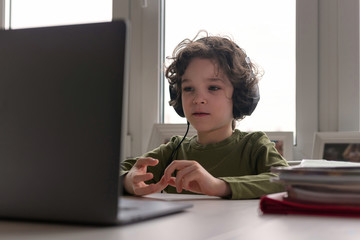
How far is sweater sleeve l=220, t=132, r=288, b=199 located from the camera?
1.08 metres

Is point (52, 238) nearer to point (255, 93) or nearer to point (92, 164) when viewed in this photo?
point (92, 164)

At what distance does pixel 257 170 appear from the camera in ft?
4.63

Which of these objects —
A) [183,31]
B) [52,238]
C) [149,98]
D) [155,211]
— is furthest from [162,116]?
[52,238]

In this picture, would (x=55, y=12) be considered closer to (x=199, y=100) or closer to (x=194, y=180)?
(x=199, y=100)

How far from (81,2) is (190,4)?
24.8 inches

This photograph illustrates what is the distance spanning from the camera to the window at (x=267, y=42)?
214cm

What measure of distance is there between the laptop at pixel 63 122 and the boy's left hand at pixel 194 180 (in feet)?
1.28

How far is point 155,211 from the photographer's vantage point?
69cm

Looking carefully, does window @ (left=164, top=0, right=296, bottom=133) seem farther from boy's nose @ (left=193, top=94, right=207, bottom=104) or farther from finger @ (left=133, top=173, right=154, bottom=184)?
finger @ (left=133, top=173, right=154, bottom=184)

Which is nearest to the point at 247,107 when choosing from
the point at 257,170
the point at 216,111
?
the point at 216,111

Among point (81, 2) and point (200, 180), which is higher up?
point (81, 2)

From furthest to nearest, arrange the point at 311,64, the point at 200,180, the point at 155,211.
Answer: the point at 311,64
the point at 200,180
the point at 155,211

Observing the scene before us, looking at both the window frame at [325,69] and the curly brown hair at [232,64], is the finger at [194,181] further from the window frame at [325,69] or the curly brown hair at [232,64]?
the window frame at [325,69]

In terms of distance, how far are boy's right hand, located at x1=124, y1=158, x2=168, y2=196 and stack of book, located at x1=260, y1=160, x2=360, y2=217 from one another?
1.01ft
